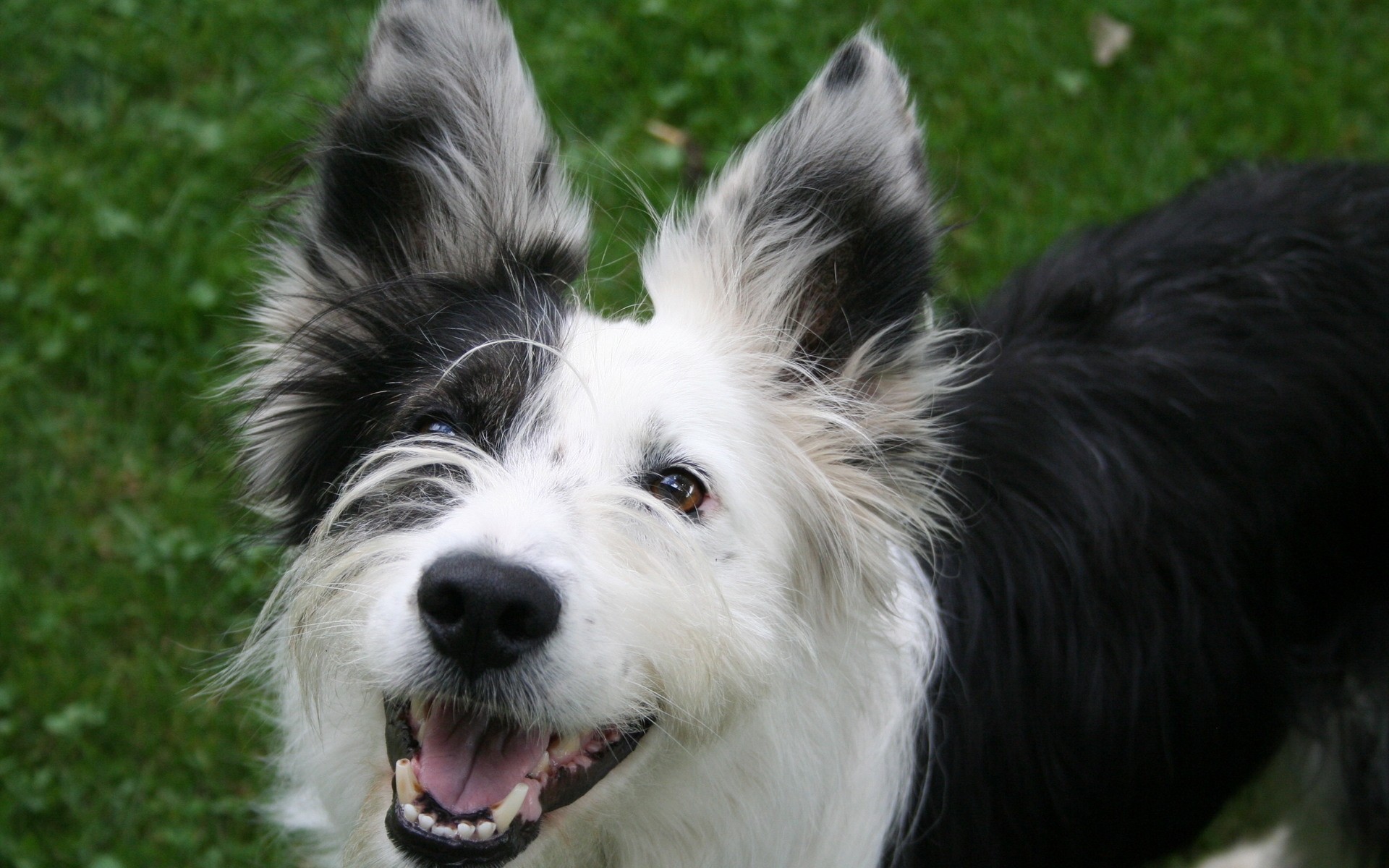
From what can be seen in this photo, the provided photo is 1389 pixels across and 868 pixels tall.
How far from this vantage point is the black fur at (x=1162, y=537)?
9.99 feet

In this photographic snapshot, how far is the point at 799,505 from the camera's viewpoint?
2668mm

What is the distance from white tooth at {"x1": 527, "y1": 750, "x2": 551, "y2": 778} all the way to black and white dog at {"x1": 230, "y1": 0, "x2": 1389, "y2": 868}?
0.12ft

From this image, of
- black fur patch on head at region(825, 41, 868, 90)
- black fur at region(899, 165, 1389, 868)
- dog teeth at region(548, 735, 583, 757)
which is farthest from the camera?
black fur at region(899, 165, 1389, 868)

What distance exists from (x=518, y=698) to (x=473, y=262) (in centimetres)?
105

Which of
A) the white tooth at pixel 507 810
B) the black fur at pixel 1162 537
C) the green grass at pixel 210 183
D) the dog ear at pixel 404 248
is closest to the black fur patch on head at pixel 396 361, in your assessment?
the dog ear at pixel 404 248

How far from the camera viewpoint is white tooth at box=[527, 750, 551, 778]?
237cm

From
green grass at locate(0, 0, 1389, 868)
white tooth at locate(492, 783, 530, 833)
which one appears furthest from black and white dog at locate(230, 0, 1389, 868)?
green grass at locate(0, 0, 1389, 868)

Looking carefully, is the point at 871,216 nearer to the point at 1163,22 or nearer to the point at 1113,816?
the point at 1113,816

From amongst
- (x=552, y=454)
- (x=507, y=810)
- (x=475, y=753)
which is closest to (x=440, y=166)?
(x=552, y=454)

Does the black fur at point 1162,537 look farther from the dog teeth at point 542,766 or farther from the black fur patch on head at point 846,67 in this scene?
the dog teeth at point 542,766

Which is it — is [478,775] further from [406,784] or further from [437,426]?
[437,426]

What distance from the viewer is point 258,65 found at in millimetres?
5887

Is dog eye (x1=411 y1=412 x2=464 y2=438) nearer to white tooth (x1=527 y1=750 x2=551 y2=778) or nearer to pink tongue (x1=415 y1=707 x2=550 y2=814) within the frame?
pink tongue (x1=415 y1=707 x2=550 y2=814)

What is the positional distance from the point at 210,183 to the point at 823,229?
3833mm
